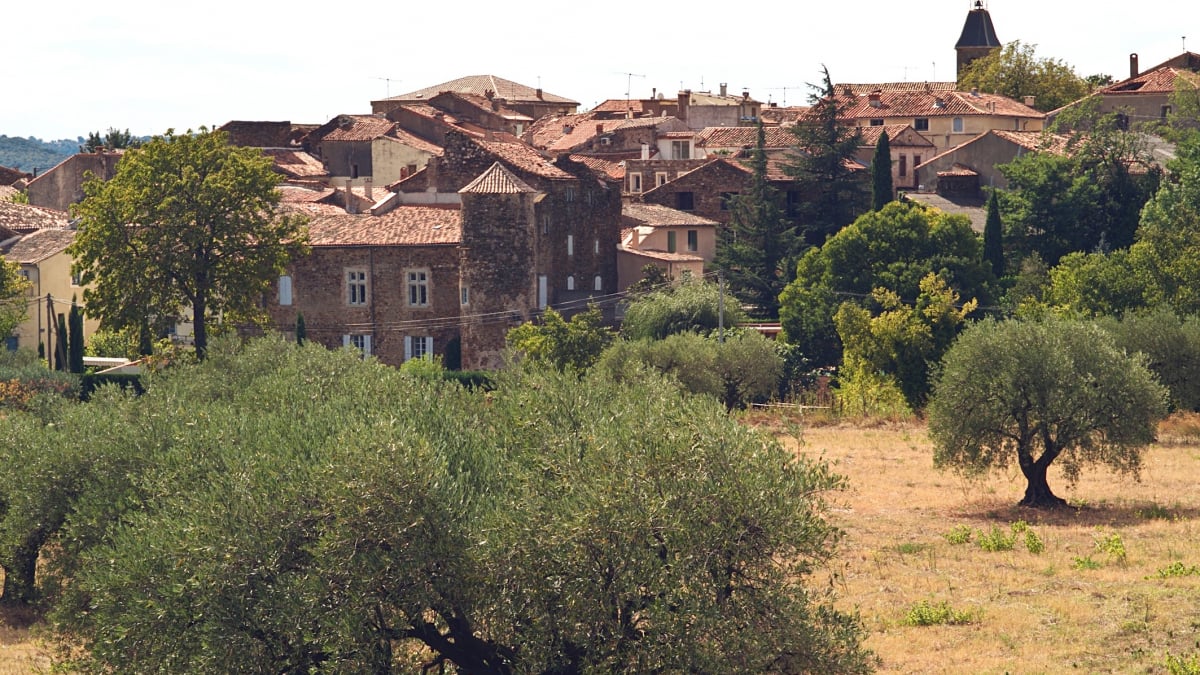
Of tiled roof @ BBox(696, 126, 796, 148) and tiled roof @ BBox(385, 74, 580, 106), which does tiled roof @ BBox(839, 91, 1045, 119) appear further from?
tiled roof @ BBox(385, 74, 580, 106)

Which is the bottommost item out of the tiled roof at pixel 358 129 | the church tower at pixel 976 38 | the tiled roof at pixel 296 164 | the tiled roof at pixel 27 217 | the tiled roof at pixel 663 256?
the tiled roof at pixel 663 256

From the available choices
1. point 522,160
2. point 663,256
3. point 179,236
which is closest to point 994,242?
point 663,256

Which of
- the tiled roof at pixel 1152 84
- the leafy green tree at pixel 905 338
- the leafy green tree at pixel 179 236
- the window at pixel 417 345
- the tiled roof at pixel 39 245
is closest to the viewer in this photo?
the leafy green tree at pixel 179 236

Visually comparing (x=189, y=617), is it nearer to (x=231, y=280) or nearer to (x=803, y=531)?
(x=803, y=531)

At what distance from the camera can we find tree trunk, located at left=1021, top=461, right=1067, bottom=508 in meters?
40.8

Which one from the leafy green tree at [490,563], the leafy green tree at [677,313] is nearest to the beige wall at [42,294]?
the leafy green tree at [677,313]

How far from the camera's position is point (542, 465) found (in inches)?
882

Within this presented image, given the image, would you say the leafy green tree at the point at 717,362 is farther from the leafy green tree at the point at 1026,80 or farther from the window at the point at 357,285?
the leafy green tree at the point at 1026,80

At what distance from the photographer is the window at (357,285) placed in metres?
68.7

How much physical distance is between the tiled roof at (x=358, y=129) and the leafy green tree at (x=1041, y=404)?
2428 inches

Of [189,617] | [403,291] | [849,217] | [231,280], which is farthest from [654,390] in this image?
[849,217]

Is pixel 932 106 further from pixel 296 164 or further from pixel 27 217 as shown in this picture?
pixel 27 217

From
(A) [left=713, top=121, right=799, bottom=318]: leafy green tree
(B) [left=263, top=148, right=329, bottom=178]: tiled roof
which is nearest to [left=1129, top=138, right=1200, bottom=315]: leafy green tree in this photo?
(A) [left=713, top=121, right=799, bottom=318]: leafy green tree

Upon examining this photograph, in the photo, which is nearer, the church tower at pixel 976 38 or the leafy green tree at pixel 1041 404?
the leafy green tree at pixel 1041 404
